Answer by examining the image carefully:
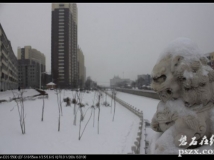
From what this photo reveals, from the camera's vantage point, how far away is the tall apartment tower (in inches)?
1911

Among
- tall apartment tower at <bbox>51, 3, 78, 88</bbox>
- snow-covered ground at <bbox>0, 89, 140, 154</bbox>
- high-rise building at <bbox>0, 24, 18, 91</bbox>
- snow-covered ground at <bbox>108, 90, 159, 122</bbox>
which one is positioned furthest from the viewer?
tall apartment tower at <bbox>51, 3, 78, 88</bbox>

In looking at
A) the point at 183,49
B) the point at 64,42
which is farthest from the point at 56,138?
the point at 64,42

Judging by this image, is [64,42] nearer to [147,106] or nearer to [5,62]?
[5,62]

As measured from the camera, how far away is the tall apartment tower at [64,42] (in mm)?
48531

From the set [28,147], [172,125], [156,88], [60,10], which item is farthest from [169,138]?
[60,10]

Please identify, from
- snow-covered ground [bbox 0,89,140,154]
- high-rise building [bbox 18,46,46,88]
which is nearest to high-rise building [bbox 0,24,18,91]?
high-rise building [bbox 18,46,46,88]

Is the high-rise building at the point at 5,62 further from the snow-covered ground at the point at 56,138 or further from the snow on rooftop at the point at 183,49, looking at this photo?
the snow on rooftop at the point at 183,49

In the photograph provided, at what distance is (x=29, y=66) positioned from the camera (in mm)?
50312

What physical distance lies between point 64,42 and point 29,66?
10926mm

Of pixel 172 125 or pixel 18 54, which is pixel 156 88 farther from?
pixel 18 54

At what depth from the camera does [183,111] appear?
191 cm

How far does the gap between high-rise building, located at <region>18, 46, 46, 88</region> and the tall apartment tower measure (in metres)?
4.07

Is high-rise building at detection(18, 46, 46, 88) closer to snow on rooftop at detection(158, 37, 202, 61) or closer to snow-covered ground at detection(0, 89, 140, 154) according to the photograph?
snow-covered ground at detection(0, 89, 140, 154)

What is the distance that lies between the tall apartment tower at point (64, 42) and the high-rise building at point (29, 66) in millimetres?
4074
